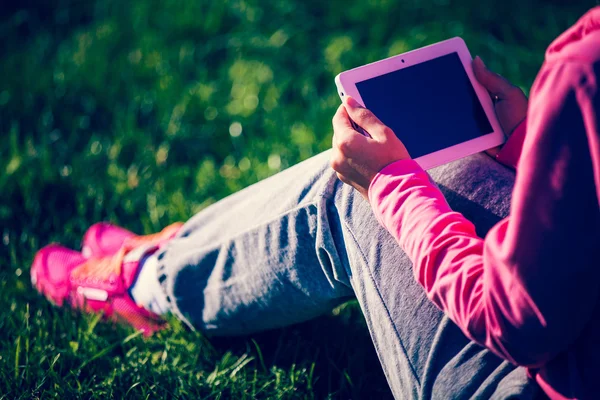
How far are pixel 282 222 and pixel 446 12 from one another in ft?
6.37

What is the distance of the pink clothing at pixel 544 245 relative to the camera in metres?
0.69

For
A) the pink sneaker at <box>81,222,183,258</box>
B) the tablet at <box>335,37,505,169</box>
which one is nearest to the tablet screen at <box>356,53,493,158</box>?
the tablet at <box>335,37,505,169</box>

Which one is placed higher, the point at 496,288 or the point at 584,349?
the point at 496,288

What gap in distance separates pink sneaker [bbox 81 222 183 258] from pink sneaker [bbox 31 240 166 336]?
0.04 meters

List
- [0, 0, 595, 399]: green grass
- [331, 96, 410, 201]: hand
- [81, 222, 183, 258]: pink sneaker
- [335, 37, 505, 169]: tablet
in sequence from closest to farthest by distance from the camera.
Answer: [331, 96, 410, 201]: hand < [335, 37, 505, 169]: tablet < [0, 0, 595, 399]: green grass < [81, 222, 183, 258]: pink sneaker

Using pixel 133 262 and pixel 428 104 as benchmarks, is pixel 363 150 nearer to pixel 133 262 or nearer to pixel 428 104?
pixel 428 104

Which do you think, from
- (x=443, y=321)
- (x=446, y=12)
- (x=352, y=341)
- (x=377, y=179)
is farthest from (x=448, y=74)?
(x=446, y=12)

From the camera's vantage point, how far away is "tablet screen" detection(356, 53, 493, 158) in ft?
3.83

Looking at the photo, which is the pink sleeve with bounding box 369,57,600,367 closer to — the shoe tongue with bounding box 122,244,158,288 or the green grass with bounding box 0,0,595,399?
the green grass with bounding box 0,0,595,399

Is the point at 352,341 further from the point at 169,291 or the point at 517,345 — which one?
the point at 517,345

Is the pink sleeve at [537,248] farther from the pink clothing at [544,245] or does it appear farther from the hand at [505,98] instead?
the hand at [505,98]

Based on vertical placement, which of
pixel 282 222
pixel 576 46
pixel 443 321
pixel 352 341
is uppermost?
pixel 576 46

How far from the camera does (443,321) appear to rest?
1.02m

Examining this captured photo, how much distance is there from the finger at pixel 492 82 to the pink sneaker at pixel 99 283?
0.96 metres
